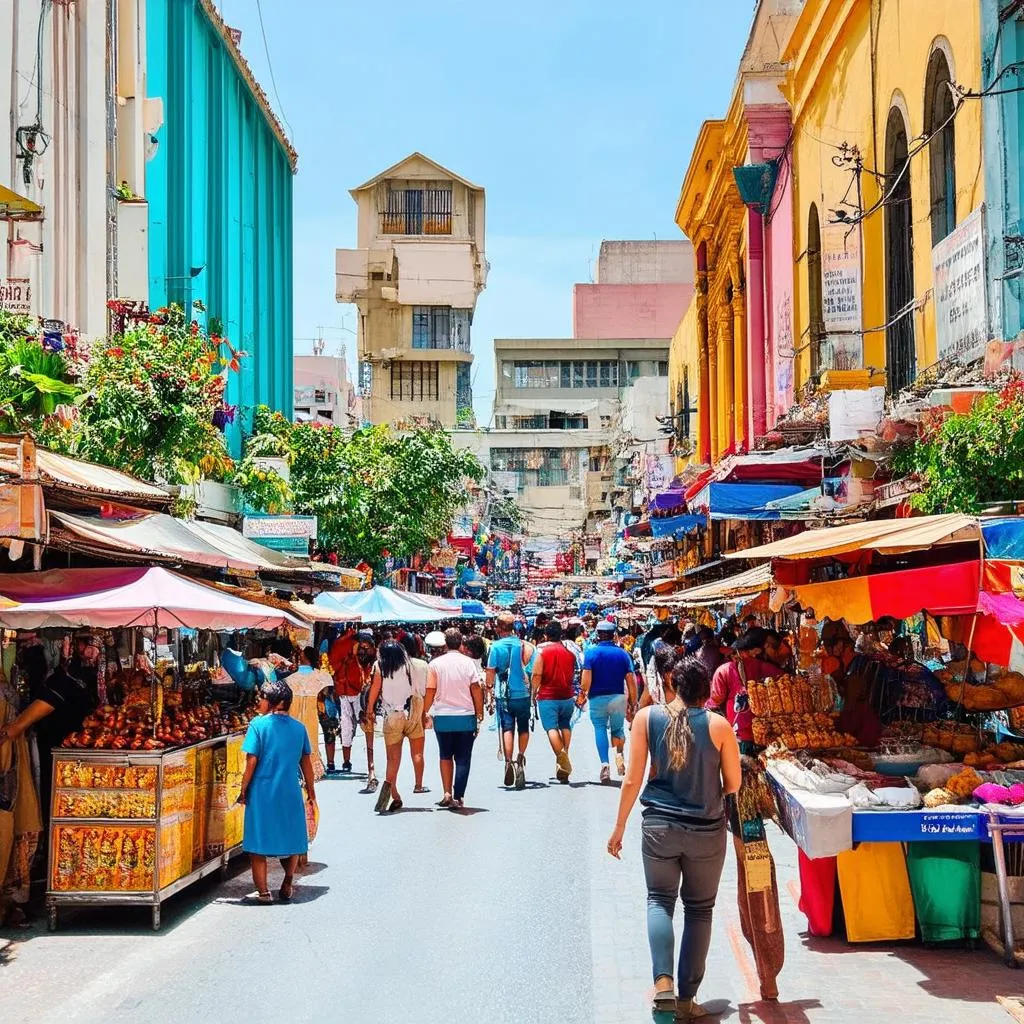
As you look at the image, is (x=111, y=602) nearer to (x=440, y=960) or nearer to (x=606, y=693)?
(x=440, y=960)

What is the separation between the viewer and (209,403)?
1906 centimetres

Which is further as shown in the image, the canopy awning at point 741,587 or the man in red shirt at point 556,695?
the canopy awning at point 741,587

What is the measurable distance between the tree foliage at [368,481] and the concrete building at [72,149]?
733 centimetres

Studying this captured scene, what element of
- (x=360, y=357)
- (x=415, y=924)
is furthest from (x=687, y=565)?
(x=360, y=357)

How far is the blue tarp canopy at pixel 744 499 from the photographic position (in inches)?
721

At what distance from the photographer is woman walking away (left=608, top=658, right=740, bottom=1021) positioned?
22.9ft

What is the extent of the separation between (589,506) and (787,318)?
66.5 metres

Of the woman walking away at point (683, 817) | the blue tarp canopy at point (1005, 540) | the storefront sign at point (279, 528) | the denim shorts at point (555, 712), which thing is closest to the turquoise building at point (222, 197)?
the storefront sign at point (279, 528)

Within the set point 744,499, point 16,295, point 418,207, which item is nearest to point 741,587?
point 744,499

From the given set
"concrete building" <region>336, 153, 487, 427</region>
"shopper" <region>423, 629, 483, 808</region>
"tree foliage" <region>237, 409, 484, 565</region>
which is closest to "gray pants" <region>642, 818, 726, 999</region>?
"shopper" <region>423, 629, 483, 808</region>

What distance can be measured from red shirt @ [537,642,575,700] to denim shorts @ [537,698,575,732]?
73 mm

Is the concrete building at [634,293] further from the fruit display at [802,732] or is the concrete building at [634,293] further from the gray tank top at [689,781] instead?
the gray tank top at [689,781]

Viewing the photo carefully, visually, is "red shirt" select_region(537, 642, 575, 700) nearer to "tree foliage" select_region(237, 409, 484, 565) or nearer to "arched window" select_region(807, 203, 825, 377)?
"arched window" select_region(807, 203, 825, 377)

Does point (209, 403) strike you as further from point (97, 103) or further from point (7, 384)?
point (97, 103)
